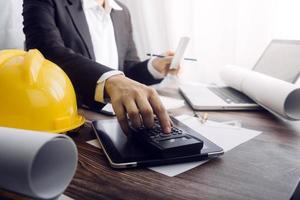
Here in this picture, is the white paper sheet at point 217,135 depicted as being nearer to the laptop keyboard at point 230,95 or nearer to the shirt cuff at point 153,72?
the laptop keyboard at point 230,95

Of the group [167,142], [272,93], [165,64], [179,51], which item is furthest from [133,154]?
[165,64]

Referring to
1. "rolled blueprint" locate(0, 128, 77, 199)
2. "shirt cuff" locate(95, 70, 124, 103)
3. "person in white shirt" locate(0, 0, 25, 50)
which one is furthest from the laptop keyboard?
"person in white shirt" locate(0, 0, 25, 50)

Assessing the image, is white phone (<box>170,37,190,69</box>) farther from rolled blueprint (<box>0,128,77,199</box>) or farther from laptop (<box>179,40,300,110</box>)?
rolled blueprint (<box>0,128,77,199</box>)

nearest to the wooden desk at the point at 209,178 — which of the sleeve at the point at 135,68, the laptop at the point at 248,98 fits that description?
the laptop at the point at 248,98

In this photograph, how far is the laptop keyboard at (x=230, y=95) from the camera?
3.04 ft

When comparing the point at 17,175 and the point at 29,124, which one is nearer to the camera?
the point at 17,175

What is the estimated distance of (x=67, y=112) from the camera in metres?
0.55

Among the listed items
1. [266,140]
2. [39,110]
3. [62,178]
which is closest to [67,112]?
[39,110]

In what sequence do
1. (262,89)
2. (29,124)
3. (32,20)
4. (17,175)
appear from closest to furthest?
(17,175), (29,124), (262,89), (32,20)

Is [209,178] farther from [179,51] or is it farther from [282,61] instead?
[282,61]

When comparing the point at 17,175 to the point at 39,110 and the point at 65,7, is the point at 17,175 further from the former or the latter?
the point at 65,7

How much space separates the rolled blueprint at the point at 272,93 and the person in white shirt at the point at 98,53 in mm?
294

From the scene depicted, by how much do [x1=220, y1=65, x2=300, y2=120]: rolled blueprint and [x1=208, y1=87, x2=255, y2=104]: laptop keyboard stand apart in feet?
0.06

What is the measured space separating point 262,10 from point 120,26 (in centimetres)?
65
